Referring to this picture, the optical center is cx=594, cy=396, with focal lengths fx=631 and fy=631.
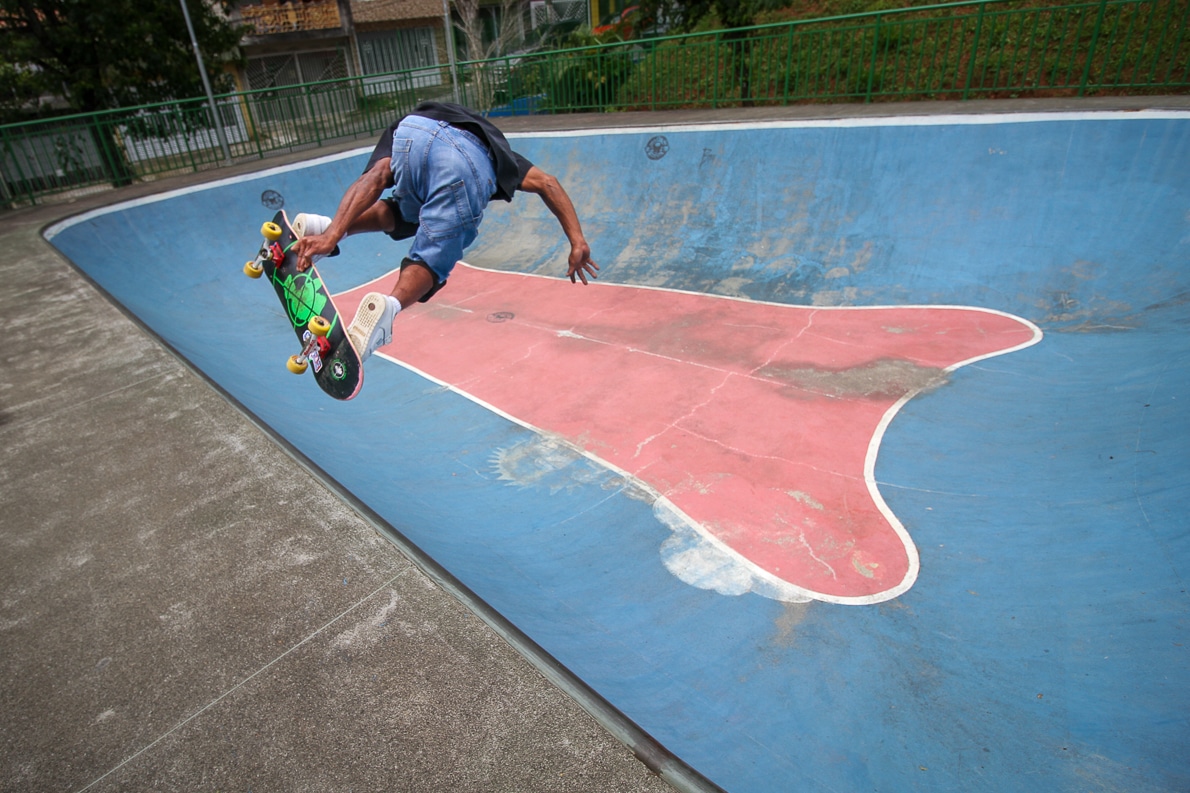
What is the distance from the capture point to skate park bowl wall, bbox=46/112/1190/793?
3.61 meters

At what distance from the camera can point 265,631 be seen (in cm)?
242

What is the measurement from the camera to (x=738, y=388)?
7262mm

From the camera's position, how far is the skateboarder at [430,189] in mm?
3939

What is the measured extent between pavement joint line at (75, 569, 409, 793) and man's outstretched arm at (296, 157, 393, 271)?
2.13 meters

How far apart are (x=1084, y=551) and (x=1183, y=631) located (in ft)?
2.66

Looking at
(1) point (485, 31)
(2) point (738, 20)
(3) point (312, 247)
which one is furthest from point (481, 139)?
(1) point (485, 31)

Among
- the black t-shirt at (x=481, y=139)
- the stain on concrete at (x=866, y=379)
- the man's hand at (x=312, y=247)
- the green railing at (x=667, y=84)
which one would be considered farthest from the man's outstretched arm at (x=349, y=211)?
the green railing at (x=667, y=84)

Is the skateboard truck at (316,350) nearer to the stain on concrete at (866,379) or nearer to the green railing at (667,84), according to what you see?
the stain on concrete at (866,379)

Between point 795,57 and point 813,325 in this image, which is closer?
point 813,325

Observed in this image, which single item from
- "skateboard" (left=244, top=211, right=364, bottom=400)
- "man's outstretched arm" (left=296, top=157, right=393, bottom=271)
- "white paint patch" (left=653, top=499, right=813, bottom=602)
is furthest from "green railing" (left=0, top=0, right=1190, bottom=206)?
"skateboard" (left=244, top=211, right=364, bottom=400)

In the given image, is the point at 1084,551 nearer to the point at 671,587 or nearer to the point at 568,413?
the point at 671,587

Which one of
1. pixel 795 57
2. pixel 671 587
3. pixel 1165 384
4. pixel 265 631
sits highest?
pixel 795 57

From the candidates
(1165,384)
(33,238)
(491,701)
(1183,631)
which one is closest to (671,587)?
(491,701)

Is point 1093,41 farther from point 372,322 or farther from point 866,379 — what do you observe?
point 372,322
